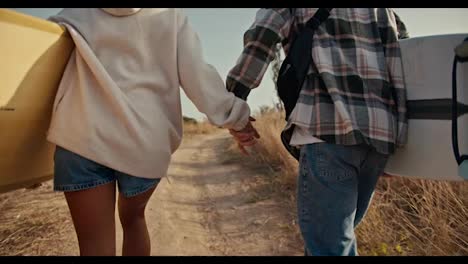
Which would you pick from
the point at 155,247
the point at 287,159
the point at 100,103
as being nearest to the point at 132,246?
the point at 100,103

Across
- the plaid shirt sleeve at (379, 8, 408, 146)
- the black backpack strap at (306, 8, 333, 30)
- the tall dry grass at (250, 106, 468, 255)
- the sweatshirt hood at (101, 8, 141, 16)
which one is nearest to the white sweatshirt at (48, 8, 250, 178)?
the sweatshirt hood at (101, 8, 141, 16)

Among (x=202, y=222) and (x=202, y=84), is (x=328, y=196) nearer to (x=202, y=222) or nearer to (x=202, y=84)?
(x=202, y=84)

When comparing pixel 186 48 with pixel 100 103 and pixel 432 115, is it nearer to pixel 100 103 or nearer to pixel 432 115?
pixel 100 103

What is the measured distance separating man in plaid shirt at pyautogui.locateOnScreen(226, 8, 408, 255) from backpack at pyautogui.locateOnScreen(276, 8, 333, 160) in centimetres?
2

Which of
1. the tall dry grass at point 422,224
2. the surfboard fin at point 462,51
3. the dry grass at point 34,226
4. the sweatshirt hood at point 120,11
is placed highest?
the sweatshirt hood at point 120,11

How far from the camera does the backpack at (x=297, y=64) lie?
58.1 inches

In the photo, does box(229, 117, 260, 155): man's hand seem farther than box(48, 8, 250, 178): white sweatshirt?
→ Yes

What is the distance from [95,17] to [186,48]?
390 millimetres

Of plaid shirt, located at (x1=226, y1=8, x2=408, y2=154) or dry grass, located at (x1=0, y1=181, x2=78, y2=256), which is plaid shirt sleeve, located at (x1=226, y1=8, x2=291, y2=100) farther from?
dry grass, located at (x1=0, y1=181, x2=78, y2=256)

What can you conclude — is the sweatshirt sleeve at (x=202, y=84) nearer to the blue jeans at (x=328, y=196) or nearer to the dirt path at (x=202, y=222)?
the blue jeans at (x=328, y=196)

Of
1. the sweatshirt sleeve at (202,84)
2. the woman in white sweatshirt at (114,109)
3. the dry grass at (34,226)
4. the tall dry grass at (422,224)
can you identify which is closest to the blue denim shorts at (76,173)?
the woman in white sweatshirt at (114,109)

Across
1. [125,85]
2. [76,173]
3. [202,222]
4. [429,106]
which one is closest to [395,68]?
[429,106]

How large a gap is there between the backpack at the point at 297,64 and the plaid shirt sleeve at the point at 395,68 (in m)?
0.26

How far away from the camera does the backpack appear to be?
1.48 m
